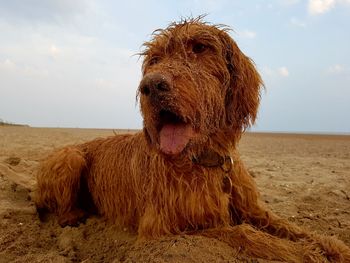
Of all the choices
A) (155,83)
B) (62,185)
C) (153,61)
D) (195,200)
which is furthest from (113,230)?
(155,83)

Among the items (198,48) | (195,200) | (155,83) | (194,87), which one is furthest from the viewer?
(198,48)

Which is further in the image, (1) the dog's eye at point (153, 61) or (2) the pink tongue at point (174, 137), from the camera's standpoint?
(1) the dog's eye at point (153, 61)

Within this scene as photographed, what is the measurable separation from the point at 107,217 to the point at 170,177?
1664 millimetres

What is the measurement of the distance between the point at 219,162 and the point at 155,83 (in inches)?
46.5

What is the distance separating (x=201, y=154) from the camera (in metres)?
4.04

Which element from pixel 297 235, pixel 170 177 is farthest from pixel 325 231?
pixel 170 177

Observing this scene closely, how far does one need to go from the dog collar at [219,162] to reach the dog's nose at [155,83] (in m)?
0.87

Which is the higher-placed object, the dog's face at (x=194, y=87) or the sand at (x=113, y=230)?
the dog's face at (x=194, y=87)

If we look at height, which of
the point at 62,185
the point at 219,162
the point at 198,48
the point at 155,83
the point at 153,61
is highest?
the point at 198,48

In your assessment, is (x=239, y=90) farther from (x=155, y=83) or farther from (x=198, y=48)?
(x=155, y=83)

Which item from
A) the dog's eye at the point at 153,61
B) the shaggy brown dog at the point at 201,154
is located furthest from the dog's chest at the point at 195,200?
the dog's eye at the point at 153,61

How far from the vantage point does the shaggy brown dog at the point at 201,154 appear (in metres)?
3.61

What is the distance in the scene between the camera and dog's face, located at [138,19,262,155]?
3.48m

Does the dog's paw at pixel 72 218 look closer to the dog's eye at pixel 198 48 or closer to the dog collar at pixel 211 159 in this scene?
the dog collar at pixel 211 159
